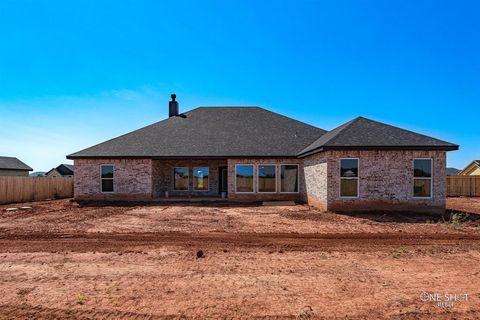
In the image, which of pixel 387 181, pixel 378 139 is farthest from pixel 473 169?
pixel 387 181

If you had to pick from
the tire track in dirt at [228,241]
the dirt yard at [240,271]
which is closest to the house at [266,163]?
the dirt yard at [240,271]

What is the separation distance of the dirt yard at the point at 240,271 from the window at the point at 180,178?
1083 cm

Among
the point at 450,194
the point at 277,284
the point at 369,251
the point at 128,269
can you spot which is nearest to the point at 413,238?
the point at 369,251

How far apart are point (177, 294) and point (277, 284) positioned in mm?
1692

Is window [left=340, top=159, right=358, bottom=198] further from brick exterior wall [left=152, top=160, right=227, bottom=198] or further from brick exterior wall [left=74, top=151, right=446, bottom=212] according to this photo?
brick exterior wall [left=152, top=160, right=227, bottom=198]

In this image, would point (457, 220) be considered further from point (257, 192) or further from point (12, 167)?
point (12, 167)

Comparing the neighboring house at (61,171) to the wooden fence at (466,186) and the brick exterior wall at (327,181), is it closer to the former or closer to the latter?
the brick exterior wall at (327,181)

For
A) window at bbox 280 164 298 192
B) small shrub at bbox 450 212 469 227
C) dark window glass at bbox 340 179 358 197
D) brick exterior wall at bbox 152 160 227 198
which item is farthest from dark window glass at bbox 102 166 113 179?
small shrub at bbox 450 212 469 227

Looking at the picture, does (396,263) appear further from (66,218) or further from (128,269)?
(66,218)

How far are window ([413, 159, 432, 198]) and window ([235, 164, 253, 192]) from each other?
29.1 feet

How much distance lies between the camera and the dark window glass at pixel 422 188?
13797 mm

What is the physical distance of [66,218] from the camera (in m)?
12.9

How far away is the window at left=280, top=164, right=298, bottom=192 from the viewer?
18.9m

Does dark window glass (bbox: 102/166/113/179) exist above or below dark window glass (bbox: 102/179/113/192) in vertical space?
above
